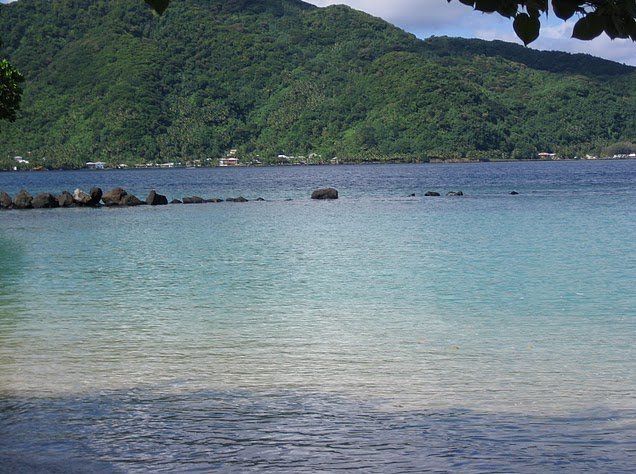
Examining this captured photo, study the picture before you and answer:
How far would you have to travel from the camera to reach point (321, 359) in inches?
442

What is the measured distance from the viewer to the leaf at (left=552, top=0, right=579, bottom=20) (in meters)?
2.94

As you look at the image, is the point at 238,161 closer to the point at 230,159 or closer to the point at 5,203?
the point at 230,159

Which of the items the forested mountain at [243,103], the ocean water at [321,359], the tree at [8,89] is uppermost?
the forested mountain at [243,103]

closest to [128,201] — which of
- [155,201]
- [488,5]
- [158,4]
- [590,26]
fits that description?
[155,201]

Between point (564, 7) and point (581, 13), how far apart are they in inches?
2.3

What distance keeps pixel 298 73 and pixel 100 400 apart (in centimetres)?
19280

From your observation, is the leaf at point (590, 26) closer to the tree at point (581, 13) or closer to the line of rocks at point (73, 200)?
the tree at point (581, 13)

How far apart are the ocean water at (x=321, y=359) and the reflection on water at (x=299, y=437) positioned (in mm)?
26

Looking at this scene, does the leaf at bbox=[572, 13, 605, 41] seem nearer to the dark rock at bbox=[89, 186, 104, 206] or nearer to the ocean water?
the ocean water

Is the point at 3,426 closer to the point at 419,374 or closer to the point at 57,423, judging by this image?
the point at 57,423

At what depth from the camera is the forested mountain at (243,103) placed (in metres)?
164

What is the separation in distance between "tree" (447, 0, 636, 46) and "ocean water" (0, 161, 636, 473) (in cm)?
489

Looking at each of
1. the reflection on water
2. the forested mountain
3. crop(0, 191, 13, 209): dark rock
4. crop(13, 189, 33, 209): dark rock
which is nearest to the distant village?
the forested mountain

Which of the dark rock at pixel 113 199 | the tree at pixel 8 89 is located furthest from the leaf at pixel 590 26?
the dark rock at pixel 113 199
